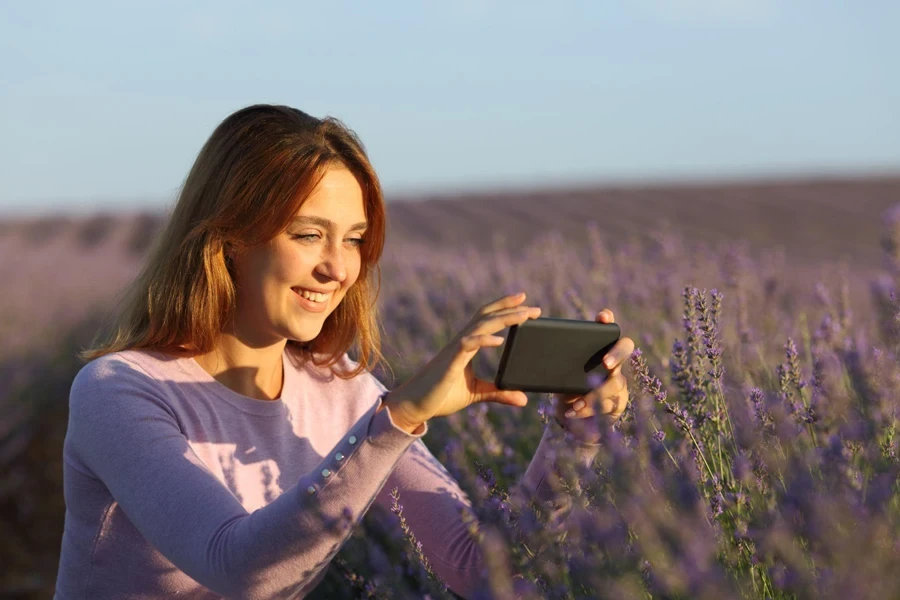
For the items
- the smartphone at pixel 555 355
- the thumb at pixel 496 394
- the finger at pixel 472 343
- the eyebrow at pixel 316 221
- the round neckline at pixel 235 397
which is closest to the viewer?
the finger at pixel 472 343

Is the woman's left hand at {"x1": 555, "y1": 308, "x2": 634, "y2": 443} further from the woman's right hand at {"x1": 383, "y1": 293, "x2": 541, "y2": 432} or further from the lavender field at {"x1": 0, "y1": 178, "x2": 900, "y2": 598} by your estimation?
the woman's right hand at {"x1": 383, "y1": 293, "x2": 541, "y2": 432}

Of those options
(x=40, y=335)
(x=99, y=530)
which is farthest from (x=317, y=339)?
(x=40, y=335)

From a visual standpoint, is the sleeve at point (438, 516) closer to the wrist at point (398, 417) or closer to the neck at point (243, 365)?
the neck at point (243, 365)

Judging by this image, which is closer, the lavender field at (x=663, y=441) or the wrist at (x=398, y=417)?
the lavender field at (x=663, y=441)

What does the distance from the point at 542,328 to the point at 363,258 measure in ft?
2.26

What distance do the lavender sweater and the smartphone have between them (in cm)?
13

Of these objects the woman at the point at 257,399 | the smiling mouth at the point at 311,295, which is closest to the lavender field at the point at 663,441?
the woman at the point at 257,399

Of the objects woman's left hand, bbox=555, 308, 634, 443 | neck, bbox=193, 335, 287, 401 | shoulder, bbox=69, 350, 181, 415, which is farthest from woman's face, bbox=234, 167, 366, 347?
woman's left hand, bbox=555, 308, 634, 443

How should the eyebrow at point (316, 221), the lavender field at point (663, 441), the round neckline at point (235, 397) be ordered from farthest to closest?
the round neckline at point (235, 397), the eyebrow at point (316, 221), the lavender field at point (663, 441)

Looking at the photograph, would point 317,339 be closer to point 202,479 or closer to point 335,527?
point 202,479

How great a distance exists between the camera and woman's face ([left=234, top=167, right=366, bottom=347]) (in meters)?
1.81

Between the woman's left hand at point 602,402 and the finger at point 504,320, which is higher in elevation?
the finger at point 504,320

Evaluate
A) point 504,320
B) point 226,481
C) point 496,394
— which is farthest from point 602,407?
point 226,481

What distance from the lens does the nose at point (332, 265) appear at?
1.82 m
